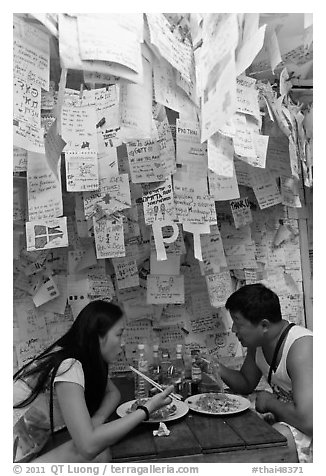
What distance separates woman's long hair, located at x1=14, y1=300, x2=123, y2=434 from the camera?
123 centimetres

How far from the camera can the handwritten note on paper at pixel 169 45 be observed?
102 centimetres

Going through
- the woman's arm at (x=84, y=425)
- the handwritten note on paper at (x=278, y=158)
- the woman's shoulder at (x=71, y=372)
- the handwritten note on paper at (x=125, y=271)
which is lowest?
the woman's arm at (x=84, y=425)

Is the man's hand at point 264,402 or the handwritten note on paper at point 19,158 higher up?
the handwritten note on paper at point 19,158

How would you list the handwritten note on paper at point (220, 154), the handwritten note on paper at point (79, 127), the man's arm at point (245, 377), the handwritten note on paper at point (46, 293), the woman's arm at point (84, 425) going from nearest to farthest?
the woman's arm at point (84, 425), the handwritten note on paper at point (220, 154), the handwritten note on paper at point (79, 127), the man's arm at point (245, 377), the handwritten note on paper at point (46, 293)

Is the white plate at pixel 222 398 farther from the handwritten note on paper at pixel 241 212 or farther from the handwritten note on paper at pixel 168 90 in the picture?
the handwritten note on paper at pixel 168 90

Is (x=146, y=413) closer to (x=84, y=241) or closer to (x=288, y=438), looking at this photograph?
(x=288, y=438)

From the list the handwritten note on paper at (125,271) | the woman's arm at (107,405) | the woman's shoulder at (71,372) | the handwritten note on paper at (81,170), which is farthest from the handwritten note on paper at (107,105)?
the woman's arm at (107,405)

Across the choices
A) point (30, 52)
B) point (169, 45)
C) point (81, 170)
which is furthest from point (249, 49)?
point (81, 170)

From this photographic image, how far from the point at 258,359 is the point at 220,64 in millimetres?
1076

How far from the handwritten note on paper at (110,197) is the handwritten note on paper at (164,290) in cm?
43

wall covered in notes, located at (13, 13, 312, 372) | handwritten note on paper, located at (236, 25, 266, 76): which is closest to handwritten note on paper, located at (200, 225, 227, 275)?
wall covered in notes, located at (13, 13, 312, 372)

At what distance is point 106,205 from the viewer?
1.53 metres

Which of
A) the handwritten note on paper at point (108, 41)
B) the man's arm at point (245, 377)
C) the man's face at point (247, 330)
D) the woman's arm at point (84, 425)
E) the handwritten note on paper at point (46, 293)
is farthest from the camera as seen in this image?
the handwritten note on paper at point (46, 293)

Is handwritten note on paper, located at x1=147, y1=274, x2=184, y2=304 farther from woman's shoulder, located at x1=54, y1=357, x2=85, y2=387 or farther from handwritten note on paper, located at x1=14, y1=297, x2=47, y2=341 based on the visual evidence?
woman's shoulder, located at x1=54, y1=357, x2=85, y2=387
